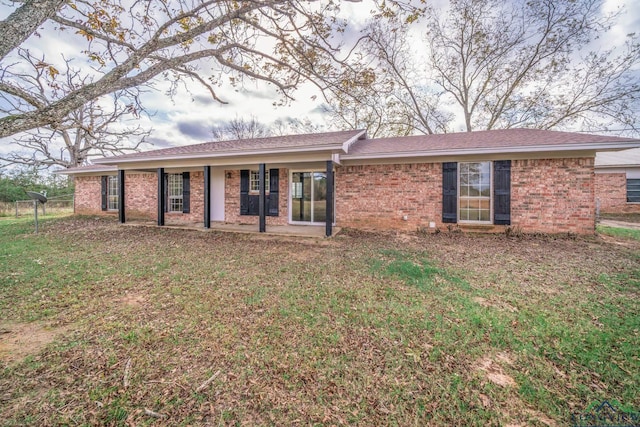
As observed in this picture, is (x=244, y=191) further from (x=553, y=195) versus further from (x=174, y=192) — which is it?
(x=553, y=195)

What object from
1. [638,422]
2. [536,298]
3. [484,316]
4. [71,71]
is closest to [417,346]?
[484,316]

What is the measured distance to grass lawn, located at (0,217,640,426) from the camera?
1.93 m

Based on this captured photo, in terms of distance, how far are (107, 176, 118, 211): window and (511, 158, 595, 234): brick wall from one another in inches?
684

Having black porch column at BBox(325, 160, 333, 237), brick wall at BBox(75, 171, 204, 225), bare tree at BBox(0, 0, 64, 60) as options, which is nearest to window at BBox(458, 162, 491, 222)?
black porch column at BBox(325, 160, 333, 237)

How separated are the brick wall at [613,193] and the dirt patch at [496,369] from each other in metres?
16.4

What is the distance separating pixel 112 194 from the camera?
1355 cm

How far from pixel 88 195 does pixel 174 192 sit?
6.03 m

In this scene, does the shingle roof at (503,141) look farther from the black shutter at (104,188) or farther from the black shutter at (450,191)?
the black shutter at (104,188)

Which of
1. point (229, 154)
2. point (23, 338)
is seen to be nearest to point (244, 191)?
point (229, 154)

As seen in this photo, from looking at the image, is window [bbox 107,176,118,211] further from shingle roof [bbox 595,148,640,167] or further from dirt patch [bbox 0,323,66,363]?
shingle roof [bbox 595,148,640,167]

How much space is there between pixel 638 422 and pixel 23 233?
14643 mm

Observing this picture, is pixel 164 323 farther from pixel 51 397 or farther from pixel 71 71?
pixel 71 71

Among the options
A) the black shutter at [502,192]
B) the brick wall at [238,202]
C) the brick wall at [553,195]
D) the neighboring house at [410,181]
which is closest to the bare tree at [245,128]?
the neighboring house at [410,181]

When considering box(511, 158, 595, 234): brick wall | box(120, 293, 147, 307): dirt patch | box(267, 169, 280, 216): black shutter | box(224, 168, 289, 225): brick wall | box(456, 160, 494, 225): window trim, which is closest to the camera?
box(120, 293, 147, 307): dirt patch
